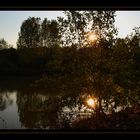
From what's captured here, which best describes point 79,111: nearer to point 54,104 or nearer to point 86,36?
point 54,104

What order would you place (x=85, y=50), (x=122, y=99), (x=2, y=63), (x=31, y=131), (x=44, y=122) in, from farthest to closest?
(x=2, y=63) → (x=44, y=122) → (x=85, y=50) → (x=122, y=99) → (x=31, y=131)

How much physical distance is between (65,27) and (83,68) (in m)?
0.99

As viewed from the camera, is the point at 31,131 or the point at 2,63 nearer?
the point at 31,131

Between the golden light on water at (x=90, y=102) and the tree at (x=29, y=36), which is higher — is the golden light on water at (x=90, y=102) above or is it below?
below

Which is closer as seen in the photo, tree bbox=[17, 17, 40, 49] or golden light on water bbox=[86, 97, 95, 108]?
golden light on water bbox=[86, 97, 95, 108]

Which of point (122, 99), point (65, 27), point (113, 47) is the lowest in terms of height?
point (122, 99)

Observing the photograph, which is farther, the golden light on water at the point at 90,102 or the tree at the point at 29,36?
the tree at the point at 29,36

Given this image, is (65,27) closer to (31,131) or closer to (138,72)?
(138,72)

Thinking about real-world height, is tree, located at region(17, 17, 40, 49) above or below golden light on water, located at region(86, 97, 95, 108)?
above

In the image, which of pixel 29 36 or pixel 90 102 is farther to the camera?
pixel 29 36

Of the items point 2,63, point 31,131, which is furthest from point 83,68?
point 2,63

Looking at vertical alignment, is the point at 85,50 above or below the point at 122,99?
above

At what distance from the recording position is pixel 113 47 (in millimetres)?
6676

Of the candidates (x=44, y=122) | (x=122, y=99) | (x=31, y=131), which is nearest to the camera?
(x=31, y=131)
